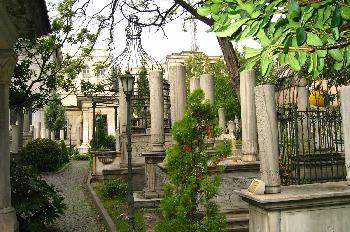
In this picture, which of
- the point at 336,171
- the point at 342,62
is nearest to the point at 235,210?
the point at 336,171

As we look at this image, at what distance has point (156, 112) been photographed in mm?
10461

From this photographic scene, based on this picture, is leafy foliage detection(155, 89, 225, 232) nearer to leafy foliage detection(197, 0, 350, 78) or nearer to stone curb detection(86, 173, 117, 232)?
leafy foliage detection(197, 0, 350, 78)

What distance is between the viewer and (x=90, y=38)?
13.8m

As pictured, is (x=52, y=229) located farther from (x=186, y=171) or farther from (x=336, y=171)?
(x=336, y=171)

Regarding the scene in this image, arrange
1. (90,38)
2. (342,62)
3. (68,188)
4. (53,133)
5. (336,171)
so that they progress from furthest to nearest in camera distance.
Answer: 1. (53,133)
2. (68,188)
3. (90,38)
4. (336,171)
5. (342,62)

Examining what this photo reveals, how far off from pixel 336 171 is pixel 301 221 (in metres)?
3.96

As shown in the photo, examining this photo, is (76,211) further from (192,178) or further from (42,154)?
(42,154)

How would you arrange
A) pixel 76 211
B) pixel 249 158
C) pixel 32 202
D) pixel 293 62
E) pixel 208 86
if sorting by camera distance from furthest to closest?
1. pixel 208 86
2. pixel 76 211
3. pixel 249 158
4. pixel 32 202
5. pixel 293 62

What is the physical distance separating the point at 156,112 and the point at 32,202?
4413mm

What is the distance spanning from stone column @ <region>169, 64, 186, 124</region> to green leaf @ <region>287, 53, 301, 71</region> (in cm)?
717

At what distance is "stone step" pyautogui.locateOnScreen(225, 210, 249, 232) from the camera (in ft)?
24.3

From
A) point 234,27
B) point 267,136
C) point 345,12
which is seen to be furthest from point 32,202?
point 345,12

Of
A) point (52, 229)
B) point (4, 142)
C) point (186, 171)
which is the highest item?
point (4, 142)

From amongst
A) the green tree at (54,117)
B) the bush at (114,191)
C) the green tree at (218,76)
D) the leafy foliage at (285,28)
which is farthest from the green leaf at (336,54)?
the green tree at (54,117)
